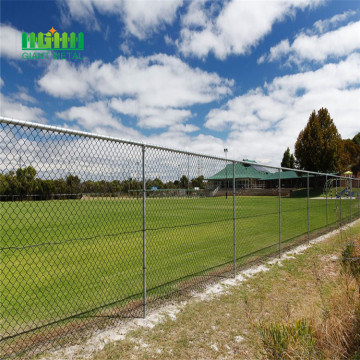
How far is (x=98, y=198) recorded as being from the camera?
11.8 feet

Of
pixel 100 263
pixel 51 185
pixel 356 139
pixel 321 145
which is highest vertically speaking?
pixel 356 139

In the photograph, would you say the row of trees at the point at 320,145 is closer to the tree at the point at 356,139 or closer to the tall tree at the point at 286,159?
the tall tree at the point at 286,159

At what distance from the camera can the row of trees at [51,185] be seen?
9.36 feet

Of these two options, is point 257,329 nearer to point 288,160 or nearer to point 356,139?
point 288,160

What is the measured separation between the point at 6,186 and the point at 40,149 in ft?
1.87

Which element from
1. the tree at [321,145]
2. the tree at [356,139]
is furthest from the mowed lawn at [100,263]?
the tree at [356,139]

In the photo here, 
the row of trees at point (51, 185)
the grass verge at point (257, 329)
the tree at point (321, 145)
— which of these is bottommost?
the grass verge at point (257, 329)

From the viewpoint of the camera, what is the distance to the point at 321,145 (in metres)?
38.5

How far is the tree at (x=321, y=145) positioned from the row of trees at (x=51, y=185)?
4066 cm

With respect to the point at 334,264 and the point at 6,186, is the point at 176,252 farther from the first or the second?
the point at 6,186

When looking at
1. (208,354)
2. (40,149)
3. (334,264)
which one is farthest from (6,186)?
(334,264)

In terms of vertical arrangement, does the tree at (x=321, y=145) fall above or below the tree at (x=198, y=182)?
above

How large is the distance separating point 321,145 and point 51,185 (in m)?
41.9

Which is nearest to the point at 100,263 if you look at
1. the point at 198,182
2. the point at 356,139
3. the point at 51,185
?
the point at 198,182
